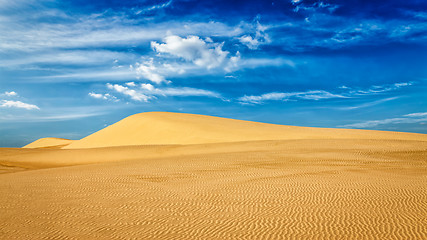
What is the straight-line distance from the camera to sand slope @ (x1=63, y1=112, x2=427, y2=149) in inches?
1468

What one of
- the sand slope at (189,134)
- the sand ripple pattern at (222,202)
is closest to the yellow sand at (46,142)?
the sand slope at (189,134)

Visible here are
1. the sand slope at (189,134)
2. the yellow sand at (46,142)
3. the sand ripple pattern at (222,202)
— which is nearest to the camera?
the sand ripple pattern at (222,202)

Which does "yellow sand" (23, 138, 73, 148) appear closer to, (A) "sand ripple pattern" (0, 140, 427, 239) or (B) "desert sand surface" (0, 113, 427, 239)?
(B) "desert sand surface" (0, 113, 427, 239)

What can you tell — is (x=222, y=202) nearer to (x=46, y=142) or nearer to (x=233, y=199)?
(x=233, y=199)

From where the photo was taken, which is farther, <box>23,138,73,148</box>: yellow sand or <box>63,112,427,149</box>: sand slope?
<box>23,138,73,148</box>: yellow sand

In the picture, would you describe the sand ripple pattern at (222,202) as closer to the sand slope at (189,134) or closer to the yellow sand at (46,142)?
the sand slope at (189,134)

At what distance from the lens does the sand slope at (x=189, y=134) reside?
122 feet

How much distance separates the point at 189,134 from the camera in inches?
1553

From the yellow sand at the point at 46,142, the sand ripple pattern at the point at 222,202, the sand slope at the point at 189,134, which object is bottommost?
the sand ripple pattern at the point at 222,202

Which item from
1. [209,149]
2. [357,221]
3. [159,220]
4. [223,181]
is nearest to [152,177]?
[223,181]

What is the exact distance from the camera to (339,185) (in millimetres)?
12492

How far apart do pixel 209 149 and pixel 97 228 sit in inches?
811

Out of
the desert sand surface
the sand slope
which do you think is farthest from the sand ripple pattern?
the sand slope

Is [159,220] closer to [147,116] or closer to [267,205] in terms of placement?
[267,205]
